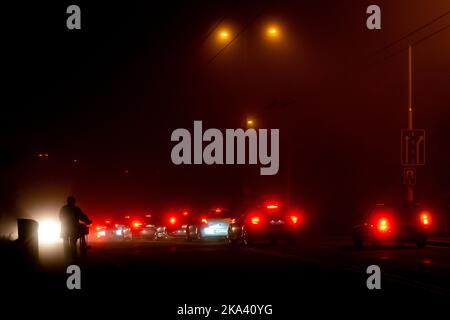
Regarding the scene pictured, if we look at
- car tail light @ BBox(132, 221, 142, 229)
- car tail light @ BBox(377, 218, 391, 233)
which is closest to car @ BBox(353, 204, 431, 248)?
car tail light @ BBox(377, 218, 391, 233)

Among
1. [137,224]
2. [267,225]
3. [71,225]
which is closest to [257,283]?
[71,225]

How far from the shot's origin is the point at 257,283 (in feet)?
51.8

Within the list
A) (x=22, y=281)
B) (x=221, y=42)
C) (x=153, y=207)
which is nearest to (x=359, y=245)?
(x=221, y=42)

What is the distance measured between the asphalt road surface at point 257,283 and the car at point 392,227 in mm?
5709

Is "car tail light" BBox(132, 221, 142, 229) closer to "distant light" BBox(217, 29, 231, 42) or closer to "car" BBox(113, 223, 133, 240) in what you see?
"car" BBox(113, 223, 133, 240)

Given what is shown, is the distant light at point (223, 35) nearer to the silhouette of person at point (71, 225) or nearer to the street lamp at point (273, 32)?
the street lamp at point (273, 32)

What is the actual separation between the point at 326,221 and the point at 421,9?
81.3 feet

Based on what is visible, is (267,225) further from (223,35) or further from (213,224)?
(223,35)

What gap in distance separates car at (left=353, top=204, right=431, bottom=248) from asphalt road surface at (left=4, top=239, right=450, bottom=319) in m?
5.71

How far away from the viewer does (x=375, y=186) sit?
176 ft

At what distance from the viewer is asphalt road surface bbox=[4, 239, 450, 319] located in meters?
12.6

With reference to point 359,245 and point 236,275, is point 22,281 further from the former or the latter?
point 359,245

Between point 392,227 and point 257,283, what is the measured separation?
1516cm
